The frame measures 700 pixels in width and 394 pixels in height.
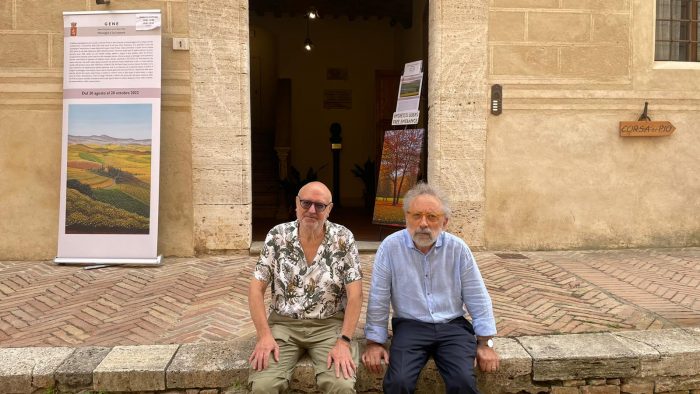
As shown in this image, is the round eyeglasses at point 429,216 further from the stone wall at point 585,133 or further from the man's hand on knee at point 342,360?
the stone wall at point 585,133

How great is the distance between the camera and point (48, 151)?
232 inches

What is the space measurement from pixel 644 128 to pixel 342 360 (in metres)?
5.20

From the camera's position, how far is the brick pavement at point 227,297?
3742 mm

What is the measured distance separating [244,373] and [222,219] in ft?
Result: 10.5

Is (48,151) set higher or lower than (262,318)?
higher

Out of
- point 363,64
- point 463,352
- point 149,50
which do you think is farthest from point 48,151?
point 363,64

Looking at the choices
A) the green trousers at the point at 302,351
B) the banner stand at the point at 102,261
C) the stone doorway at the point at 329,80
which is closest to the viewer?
the green trousers at the point at 302,351

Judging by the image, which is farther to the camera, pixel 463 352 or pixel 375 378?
pixel 375 378

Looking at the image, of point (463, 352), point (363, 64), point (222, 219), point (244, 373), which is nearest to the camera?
point (463, 352)

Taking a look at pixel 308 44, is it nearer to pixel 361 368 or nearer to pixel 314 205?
pixel 314 205

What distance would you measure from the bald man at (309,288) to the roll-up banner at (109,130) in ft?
10.2

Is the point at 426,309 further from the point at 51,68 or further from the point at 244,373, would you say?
the point at 51,68

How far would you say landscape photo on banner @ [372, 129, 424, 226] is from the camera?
21.5 feet

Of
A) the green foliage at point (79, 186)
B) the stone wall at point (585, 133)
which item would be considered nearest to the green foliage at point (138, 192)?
the green foliage at point (79, 186)
